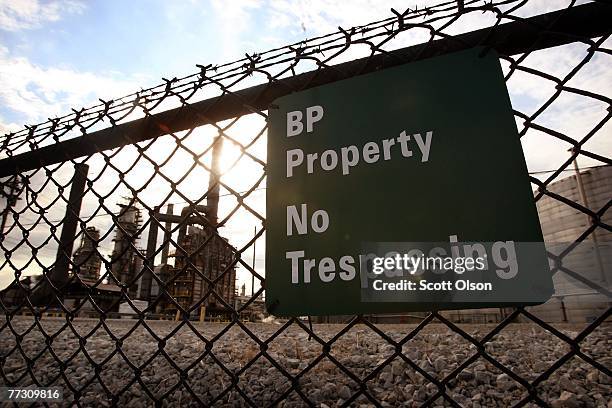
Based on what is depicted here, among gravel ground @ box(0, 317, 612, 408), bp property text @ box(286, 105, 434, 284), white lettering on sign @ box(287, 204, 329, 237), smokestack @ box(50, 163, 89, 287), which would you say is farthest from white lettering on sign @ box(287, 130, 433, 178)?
smokestack @ box(50, 163, 89, 287)

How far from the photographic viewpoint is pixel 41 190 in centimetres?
192

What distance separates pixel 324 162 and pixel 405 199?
11.9 inches

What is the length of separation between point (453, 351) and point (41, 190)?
11.2 ft

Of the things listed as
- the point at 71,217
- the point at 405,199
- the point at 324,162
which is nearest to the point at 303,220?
the point at 324,162

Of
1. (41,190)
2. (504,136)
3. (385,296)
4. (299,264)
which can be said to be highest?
(41,190)

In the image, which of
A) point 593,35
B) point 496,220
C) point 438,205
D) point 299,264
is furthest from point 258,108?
point 593,35

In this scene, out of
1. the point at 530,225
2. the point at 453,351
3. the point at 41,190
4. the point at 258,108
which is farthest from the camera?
the point at 453,351

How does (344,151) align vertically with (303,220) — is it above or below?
above

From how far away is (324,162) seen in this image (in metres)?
1.17

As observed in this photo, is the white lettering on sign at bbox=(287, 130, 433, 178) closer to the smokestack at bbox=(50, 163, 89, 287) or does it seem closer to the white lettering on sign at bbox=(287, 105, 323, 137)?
the white lettering on sign at bbox=(287, 105, 323, 137)

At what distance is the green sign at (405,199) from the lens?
3.03ft

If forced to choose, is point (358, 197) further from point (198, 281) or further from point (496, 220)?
point (198, 281)

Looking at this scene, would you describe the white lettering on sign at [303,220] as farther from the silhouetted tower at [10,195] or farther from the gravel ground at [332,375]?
the silhouetted tower at [10,195]

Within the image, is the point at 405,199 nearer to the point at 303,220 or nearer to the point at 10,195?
the point at 303,220
